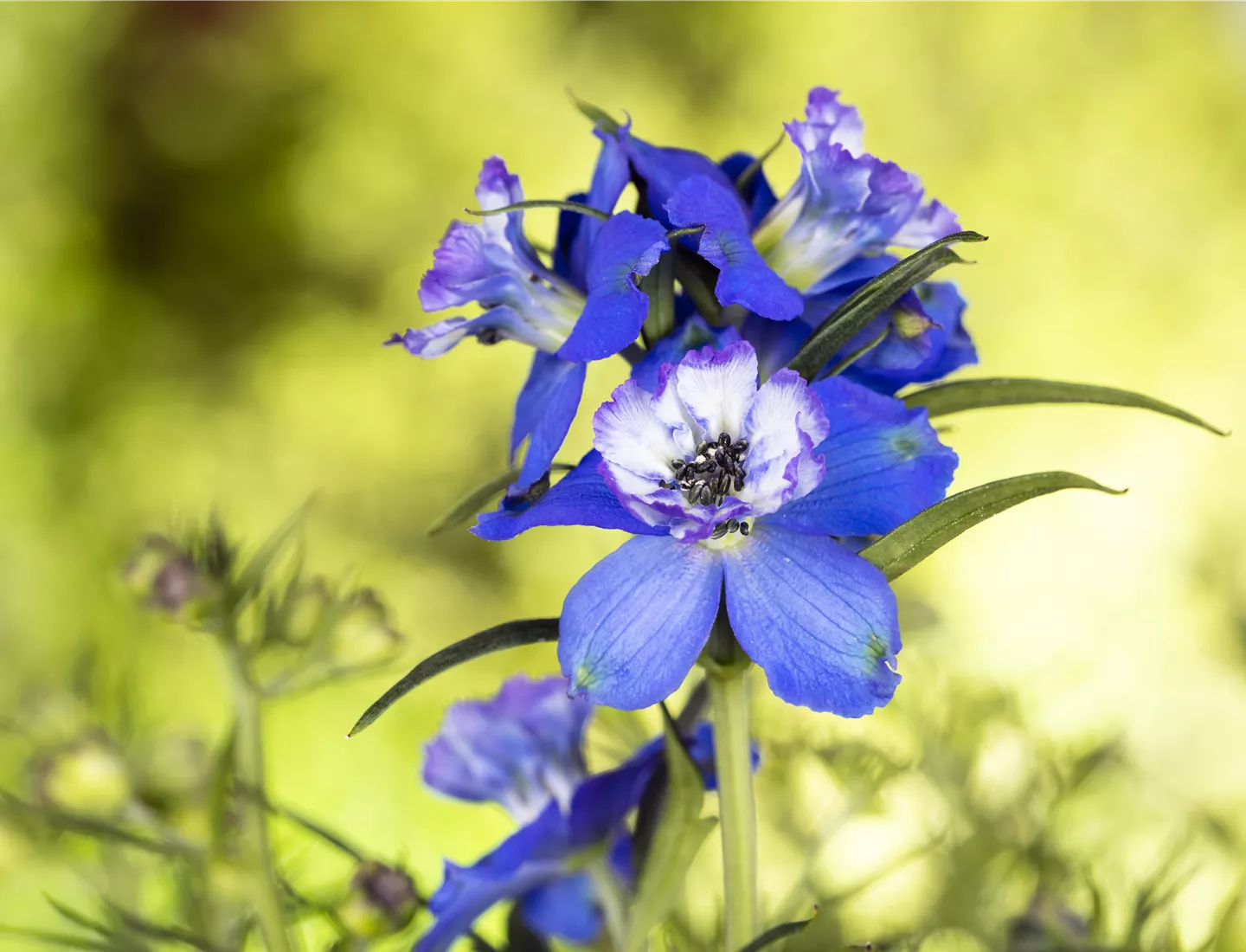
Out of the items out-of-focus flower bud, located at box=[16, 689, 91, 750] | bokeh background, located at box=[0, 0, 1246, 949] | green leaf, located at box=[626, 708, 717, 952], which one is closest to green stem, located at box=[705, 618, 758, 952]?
green leaf, located at box=[626, 708, 717, 952]

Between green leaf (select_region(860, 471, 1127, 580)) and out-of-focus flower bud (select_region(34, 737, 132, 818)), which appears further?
out-of-focus flower bud (select_region(34, 737, 132, 818))

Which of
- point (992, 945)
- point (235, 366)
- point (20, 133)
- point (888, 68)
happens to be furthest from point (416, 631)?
point (992, 945)

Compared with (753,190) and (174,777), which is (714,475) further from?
(174,777)

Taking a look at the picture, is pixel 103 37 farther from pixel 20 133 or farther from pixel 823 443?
pixel 823 443

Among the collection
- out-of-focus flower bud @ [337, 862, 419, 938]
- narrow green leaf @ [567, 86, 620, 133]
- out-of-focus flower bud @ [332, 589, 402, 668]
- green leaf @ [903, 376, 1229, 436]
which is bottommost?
out-of-focus flower bud @ [337, 862, 419, 938]

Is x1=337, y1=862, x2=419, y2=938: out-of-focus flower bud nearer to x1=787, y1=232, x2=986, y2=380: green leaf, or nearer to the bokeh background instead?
x1=787, y1=232, x2=986, y2=380: green leaf

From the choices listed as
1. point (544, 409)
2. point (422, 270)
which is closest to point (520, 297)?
point (544, 409)
